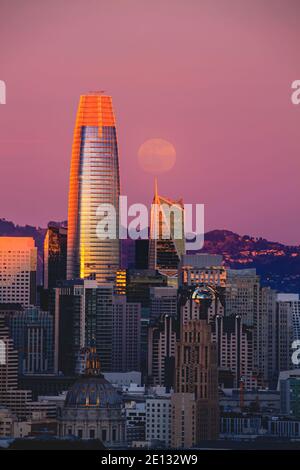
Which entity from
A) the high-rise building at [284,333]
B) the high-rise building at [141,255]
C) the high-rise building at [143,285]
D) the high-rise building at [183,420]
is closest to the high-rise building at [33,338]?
the high-rise building at [141,255]

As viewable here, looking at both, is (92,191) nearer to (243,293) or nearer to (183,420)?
(243,293)

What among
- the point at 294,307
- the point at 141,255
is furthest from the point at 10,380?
the point at 141,255

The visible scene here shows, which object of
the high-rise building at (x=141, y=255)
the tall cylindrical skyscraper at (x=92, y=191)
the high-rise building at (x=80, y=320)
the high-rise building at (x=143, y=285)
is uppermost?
the tall cylindrical skyscraper at (x=92, y=191)

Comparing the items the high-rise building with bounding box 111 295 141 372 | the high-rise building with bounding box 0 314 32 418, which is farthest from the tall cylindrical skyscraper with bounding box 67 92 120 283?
the high-rise building with bounding box 0 314 32 418

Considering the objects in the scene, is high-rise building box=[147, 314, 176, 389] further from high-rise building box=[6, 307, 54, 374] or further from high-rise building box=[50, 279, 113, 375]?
high-rise building box=[6, 307, 54, 374]

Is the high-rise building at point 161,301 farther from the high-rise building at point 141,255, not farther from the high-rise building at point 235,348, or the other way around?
the high-rise building at point 235,348
